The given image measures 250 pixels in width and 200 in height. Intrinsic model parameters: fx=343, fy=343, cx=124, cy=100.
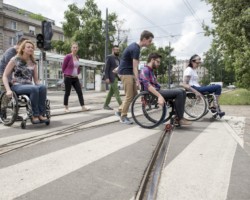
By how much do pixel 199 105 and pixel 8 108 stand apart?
390 cm

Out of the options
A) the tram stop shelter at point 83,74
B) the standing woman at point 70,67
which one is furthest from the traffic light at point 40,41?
the tram stop shelter at point 83,74

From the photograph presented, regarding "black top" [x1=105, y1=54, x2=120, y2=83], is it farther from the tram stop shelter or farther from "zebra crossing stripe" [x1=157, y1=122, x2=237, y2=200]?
the tram stop shelter

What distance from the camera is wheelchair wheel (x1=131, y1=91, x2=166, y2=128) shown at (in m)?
6.26

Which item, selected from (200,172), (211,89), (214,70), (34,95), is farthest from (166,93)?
(214,70)

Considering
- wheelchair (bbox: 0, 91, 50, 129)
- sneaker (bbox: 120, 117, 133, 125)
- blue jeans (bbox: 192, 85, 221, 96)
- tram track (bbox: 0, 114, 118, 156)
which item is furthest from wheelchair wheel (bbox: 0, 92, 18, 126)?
blue jeans (bbox: 192, 85, 221, 96)

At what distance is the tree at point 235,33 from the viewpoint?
797 inches

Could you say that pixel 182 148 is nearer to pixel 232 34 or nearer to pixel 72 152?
pixel 72 152

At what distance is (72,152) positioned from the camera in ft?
13.1

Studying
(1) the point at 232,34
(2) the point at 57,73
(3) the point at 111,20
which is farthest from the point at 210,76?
(1) the point at 232,34

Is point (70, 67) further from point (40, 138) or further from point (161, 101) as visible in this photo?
point (40, 138)

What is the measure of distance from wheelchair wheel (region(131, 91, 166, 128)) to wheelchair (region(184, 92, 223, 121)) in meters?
1.45

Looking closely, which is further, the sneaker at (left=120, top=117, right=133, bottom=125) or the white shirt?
the white shirt

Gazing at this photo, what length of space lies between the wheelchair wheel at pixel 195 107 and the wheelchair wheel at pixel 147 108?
1.45 metres

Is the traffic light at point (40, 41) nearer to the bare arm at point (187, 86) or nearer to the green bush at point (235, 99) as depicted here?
the bare arm at point (187, 86)
